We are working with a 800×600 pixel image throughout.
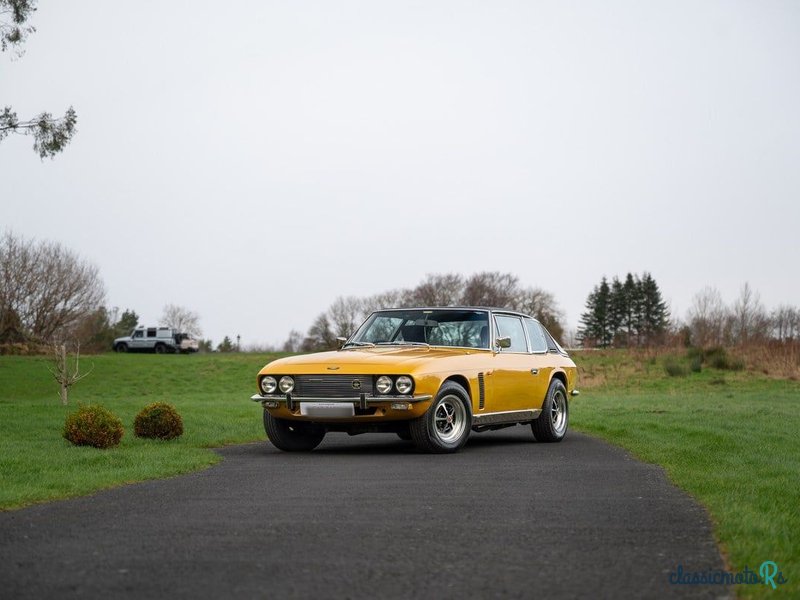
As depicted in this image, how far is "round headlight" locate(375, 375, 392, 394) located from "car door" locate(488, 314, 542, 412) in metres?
1.92

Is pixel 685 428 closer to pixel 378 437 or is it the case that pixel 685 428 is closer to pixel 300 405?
pixel 378 437

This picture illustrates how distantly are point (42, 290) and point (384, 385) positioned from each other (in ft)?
208

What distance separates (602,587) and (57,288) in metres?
70.4

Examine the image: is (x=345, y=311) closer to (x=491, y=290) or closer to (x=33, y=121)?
(x=491, y=290)

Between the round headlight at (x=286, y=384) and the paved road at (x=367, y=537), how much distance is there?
186cm

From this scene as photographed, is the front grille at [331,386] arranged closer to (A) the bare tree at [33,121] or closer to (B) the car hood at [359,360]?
(B) the car hood at [359,360]

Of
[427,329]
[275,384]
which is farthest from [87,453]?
[427,329]

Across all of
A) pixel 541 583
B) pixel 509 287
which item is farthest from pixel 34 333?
pixel 541 583

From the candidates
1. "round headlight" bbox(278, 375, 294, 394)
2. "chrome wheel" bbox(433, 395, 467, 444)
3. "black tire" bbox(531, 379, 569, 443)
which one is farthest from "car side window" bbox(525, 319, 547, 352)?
"round headlight" bbox(278, 375, 294, 394)

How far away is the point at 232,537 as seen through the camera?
650cm

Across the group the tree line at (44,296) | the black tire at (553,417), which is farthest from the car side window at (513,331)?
the tree line at (44,296)

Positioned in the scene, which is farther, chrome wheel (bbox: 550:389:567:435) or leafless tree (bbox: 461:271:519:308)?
leafless tree (bbox: 461:271:519:308)

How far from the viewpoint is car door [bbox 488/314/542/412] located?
1365cm

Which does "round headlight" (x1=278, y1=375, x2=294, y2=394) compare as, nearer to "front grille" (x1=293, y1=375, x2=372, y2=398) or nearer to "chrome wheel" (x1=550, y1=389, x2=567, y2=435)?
"front grille" (x1=293, y1=375, x2=372, y2=398)
